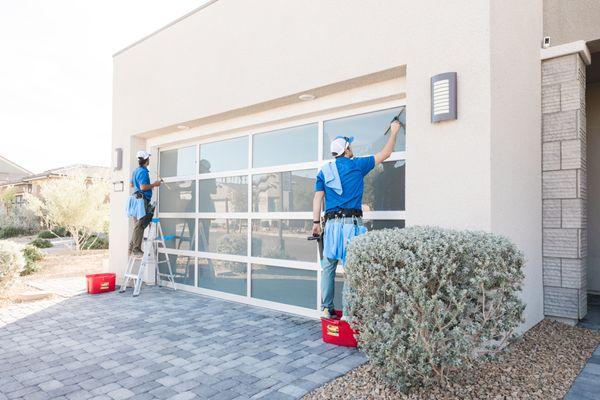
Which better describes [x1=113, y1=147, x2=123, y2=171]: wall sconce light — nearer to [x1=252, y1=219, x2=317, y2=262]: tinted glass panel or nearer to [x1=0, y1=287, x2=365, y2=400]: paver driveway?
[x1=0, y1=287, x2=365, y2=400]: paver driveway

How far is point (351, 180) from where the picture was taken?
404cm

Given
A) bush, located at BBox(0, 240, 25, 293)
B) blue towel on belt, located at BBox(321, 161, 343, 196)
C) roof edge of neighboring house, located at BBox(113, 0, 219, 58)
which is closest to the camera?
blue towel on belt, located at BBox(321, 161, 343, 196)

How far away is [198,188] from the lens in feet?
22.5

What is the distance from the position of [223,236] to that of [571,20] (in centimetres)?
533

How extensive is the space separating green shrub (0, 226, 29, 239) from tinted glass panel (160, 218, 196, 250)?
1641 cm

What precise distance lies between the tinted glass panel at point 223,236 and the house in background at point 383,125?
0.03 metres

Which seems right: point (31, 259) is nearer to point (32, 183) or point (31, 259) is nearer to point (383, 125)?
point (383, 125)

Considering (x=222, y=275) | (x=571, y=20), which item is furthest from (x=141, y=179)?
(x=571, y=20)

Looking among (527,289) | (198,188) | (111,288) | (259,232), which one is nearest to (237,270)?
(259,232)

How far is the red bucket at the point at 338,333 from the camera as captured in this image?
3.93 metres

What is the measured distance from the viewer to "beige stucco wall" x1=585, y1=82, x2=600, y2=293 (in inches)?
228

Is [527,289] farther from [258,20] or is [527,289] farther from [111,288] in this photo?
[111,288]

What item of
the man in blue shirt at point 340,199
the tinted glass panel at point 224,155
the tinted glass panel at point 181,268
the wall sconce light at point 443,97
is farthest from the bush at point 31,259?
the wall sconce light at point 443,97

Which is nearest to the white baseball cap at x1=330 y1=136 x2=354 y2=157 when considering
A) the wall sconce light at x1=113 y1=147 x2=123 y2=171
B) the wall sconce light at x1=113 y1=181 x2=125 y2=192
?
the wall sconce light at x1=113 y1=181 x2=125 y2=192
